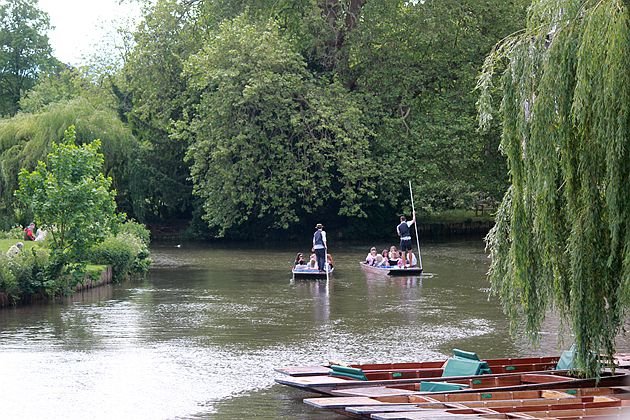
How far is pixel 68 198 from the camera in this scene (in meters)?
29.2

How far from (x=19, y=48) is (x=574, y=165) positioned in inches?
2774

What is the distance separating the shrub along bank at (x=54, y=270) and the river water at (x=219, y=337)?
0.58 m

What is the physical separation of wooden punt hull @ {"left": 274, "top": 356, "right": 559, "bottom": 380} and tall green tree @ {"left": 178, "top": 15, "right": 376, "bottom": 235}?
30532mm

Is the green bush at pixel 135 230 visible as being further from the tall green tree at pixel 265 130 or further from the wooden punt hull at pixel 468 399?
the wooden punt hull at pixel 468 399

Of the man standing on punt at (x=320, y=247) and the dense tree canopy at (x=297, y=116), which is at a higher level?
the dense tree canopy at (x=297, y=116)

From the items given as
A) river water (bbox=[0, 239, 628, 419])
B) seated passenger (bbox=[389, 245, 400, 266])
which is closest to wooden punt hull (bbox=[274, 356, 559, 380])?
river water (bbox=[0, 239, 628, 419])

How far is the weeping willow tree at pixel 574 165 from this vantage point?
1310 centimetres

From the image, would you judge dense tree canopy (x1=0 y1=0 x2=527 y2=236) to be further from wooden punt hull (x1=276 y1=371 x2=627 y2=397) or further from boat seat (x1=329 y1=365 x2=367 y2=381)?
wooden punt hull (x1=276 y1=371 x2=627 y2=397)

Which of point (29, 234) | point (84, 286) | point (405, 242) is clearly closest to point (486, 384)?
point (84, 286)

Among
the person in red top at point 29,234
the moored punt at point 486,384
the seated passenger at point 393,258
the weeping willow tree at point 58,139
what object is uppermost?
the weeping willow tree at point 58,139

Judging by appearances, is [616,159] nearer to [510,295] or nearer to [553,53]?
[553,53]

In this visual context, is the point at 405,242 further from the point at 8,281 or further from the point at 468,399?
the point at 468,399

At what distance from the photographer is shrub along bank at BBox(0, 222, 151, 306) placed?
1040 inches

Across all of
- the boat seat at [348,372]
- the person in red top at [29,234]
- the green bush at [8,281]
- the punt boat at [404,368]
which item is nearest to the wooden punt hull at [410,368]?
the punt boat at [404,368]
